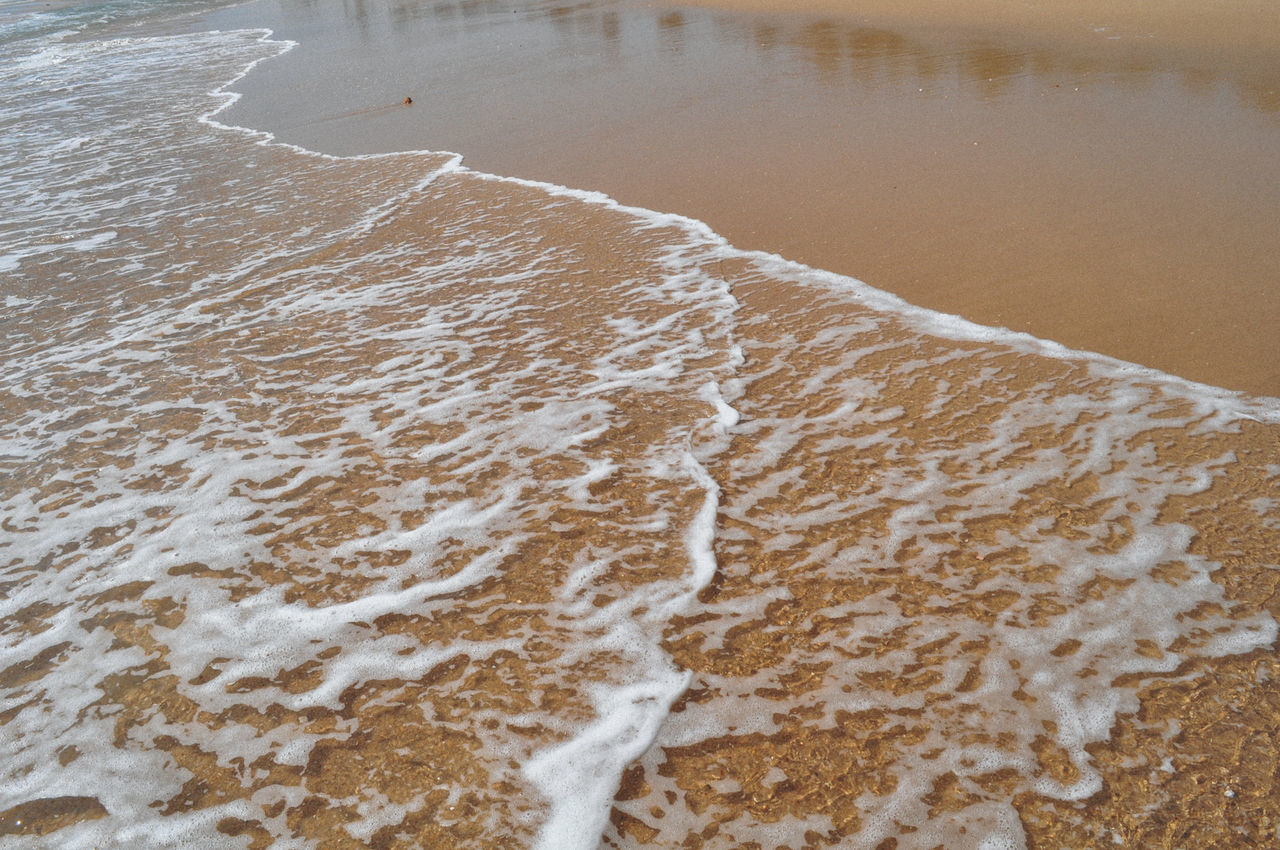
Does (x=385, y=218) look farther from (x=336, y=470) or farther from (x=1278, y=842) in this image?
(x=1278, y=842)

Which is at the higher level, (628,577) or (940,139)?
(940,139)

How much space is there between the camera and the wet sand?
167 inches

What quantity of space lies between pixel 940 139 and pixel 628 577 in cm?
503

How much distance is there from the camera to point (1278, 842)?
1875 mm

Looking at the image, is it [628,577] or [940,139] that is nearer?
[628,577]

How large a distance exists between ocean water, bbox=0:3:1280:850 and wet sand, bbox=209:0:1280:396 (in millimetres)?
508

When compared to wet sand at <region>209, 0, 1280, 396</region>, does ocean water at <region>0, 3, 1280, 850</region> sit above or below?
below

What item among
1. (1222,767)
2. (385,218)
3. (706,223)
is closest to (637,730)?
(1222,767)

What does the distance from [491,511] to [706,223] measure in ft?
10.1

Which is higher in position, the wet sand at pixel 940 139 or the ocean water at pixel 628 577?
the wet sand at pixel 940 139

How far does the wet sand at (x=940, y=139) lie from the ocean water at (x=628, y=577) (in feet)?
1.67

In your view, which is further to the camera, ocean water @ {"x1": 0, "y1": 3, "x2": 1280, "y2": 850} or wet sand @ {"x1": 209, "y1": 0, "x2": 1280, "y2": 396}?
wet sand @ {"x1": 209, "y1": 0, "x2": 1280, "y2": 396}

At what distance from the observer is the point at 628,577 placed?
282 cm

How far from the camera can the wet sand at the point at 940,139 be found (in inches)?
167
